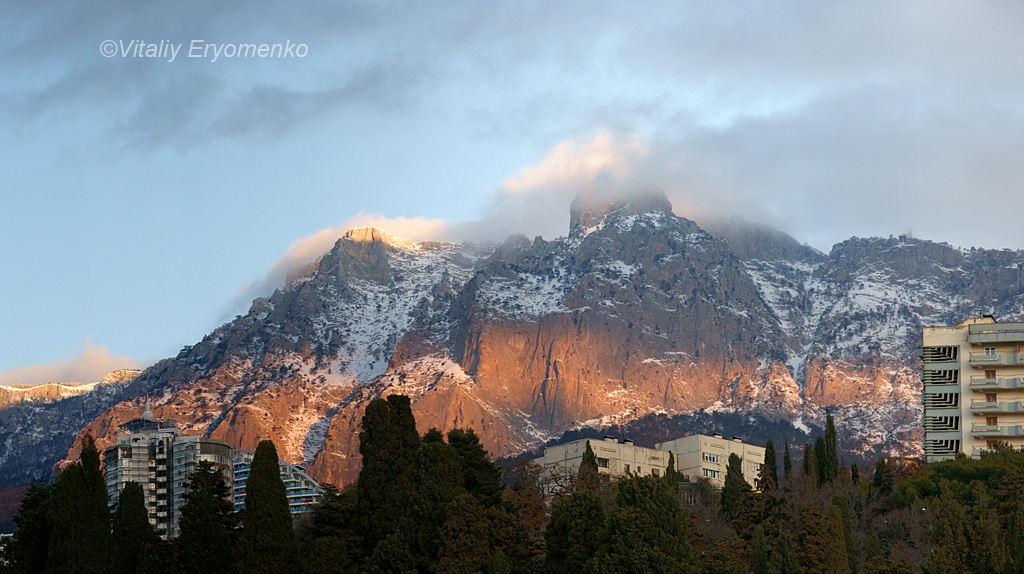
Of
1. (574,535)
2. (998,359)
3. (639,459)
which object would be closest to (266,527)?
(574,535)

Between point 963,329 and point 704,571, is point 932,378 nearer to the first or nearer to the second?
point 963,329

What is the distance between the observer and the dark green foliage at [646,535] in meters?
68.2

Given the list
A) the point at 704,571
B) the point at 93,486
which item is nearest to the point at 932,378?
the point at 704,571

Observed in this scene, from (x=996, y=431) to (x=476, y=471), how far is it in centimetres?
5749

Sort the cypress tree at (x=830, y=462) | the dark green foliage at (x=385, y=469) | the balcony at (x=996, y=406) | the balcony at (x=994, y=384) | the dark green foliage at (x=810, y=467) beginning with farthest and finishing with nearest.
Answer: the cypress tree at (x=830, y=462)
the dark green foliage at (x=810, y=467)
the balcony at (x=996, y=406)
the balcony at (x=994, y=384)
the dark green foliage at (x=385, y=469)

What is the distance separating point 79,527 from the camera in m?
74.9

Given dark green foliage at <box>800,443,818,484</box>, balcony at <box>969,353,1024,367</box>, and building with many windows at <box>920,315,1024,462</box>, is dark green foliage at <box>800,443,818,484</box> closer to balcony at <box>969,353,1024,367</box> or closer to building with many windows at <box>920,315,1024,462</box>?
building with many windows at <box>920,315,1024,462</box>

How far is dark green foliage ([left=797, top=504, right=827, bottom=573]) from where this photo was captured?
3489 inches

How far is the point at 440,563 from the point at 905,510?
5257 cm

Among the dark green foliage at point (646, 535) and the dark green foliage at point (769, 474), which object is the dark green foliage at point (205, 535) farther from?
the dark green foliage at point (769, 474)

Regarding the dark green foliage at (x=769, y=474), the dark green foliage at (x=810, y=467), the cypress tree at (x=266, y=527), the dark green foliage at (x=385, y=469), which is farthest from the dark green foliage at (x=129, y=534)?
the dark green foliage at (x=810, y=467)

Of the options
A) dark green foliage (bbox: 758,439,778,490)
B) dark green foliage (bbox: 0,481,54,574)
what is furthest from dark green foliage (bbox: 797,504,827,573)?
dark green foliage (bbox: 0,481,54,574)

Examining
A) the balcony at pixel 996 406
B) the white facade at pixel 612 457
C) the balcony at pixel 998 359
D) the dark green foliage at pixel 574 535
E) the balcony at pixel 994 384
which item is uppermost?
the balcony at pixel 998 359

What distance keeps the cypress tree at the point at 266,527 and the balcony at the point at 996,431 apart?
7235cm
